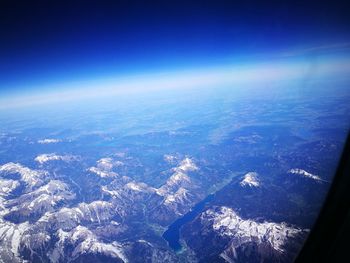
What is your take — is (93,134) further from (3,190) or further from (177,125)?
(3,190)

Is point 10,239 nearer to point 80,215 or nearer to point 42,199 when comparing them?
point 80,215

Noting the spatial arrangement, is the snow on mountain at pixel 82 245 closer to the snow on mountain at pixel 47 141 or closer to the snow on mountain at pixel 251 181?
the snow on mountain at pixel 251 181

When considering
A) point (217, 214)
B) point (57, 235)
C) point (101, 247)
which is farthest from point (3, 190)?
point (217, 214)

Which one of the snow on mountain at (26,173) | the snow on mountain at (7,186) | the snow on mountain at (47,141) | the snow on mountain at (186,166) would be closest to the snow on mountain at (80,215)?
the snow on mountain at (186,166)

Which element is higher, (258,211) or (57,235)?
(258,211)

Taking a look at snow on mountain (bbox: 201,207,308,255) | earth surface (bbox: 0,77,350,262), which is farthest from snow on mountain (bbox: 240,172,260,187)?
snow on mountain (bbox: 201,207,308,255)

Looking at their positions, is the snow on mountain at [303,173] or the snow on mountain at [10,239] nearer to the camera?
the snow on mountain at [10,239]

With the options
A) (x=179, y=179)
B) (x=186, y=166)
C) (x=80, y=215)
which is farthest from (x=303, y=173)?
(x=80, y=215)
